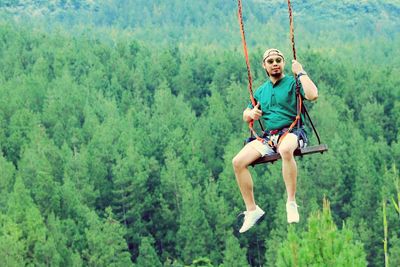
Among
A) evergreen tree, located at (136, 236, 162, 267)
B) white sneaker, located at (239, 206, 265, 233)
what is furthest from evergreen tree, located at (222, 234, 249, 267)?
white sneaker, located at (239, 206, 265, 233)

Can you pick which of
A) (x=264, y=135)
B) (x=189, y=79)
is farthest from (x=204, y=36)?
(x=264, y=135)

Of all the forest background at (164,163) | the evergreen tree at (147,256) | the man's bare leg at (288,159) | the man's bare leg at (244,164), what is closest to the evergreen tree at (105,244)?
the forest background at (164,163)

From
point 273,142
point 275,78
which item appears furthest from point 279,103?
point 273,142

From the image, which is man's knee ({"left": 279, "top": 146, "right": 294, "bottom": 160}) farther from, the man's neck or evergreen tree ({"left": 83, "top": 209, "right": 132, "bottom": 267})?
evergreen tree ({"left": 83, "top": 209, "right": 132, "bottom": 267})

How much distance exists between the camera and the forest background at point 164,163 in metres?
58.5

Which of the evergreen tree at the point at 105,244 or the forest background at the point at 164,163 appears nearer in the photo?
the evergreen tree at the point at 105,244

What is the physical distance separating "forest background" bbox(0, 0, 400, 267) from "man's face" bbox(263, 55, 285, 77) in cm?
1574

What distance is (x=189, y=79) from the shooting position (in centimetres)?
10631

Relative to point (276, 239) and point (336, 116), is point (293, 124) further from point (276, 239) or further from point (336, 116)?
point (336, 116)

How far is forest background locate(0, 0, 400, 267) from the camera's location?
5850 centimetres

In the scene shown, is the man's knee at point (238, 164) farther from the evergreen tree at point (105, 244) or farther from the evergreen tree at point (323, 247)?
the evergreen tree at point (105, 244)

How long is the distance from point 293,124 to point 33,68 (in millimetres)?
102434

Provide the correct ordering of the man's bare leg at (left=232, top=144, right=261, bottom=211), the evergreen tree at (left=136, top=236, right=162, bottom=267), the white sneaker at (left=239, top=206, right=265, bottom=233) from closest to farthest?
the man's bare leg at (left=232, top=144, right=261, bottom=211), the white sneaker at (left=239, top=206, right=265, bottom=233), the evergreen tree at (left=136, top=236, right=162, bottom=267)

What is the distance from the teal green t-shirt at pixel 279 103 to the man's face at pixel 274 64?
0.59 ft
